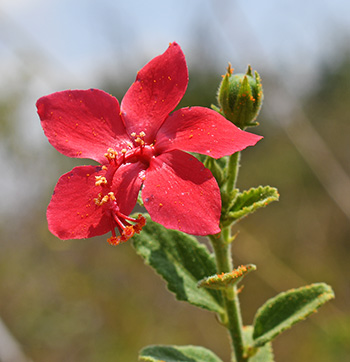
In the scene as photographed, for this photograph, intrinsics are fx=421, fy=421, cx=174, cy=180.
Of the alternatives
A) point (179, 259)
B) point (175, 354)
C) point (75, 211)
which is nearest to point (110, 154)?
point (75, 211)

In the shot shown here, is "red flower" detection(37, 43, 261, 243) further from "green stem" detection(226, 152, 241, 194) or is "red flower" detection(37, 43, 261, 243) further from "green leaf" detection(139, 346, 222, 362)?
"green leaf" detection(139, 346, 222, 362)

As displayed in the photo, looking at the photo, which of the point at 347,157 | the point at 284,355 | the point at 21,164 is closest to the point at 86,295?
the point at 21,164

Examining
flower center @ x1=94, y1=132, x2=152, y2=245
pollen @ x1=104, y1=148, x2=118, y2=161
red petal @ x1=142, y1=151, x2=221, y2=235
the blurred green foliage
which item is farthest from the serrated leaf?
the blurred green foliage

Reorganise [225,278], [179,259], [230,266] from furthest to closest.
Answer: [179,259] < [230,266] < [225,278]

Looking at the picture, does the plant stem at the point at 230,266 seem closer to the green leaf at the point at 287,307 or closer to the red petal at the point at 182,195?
the green leaf at the point at 287,307

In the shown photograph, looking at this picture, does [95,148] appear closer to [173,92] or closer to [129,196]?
[129,196]

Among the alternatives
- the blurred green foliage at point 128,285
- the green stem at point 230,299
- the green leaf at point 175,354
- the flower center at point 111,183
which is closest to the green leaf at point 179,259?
the green stem at point 230,299

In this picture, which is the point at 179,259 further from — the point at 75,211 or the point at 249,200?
the point at 75,211
